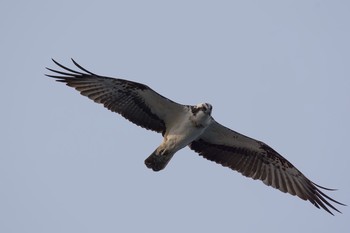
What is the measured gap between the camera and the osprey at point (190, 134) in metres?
14.2

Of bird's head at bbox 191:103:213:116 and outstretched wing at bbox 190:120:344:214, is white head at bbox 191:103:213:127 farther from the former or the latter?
outstretched wing at bbox 190:120:344:214

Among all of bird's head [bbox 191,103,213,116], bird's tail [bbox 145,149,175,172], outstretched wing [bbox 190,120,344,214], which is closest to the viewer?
bird's head [bbox 191,103,213,116]

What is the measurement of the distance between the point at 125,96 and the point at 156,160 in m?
1.50

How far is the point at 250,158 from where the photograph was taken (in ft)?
50.4

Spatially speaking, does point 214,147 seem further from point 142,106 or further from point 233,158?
point 142,106

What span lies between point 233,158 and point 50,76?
4449mm

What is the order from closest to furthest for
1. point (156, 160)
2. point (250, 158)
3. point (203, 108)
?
point (203, 108)
point (156, 160)
point (250, 158)

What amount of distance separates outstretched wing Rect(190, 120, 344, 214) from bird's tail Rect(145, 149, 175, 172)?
123cm

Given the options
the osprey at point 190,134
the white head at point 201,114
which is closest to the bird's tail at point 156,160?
the osprey at point 190,134

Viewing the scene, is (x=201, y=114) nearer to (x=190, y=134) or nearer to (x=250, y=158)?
(x=190, y=134)

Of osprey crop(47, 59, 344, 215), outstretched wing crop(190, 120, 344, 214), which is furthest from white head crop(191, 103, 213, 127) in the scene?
outstretched wing crop(190, 120, 344, 214)

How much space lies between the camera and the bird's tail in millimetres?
14219

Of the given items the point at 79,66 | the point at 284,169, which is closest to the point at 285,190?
the point at 284,169

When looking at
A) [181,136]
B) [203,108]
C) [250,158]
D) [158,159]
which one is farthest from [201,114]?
[250,158]
